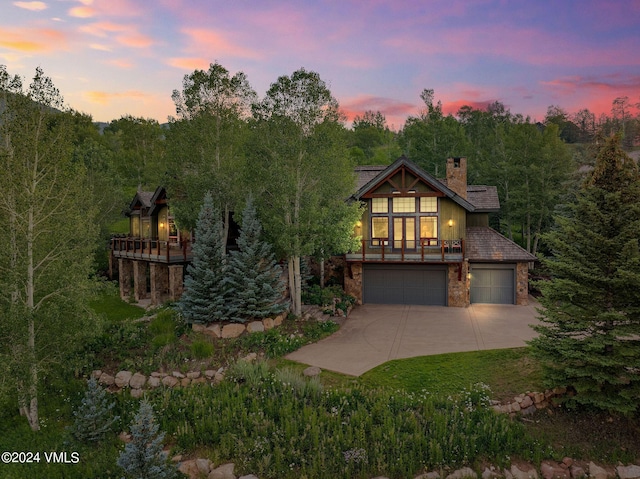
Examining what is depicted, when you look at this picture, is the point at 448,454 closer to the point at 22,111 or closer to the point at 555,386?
the point at 555,386

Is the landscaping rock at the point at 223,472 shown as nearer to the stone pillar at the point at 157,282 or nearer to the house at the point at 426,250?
the house at the point at 426,250

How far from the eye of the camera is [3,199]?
358 inches

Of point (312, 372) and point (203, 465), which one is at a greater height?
point (312, 372)

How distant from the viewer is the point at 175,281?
20.4m

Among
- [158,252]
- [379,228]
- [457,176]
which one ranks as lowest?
[158,252]

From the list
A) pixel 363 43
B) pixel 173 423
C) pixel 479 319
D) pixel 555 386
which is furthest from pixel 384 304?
pixel 363 43

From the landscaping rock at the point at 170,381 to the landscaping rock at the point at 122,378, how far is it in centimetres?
114

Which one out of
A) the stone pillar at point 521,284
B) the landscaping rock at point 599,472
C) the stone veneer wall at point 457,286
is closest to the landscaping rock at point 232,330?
the landscaping rock at point 599,472

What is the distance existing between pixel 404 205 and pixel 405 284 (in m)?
4.41

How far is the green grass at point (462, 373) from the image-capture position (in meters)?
10.6

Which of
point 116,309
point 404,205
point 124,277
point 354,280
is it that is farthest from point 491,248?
point 124,277

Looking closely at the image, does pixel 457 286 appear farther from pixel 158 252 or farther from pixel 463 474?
pixel 158 252

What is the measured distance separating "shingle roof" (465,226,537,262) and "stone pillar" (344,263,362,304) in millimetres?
5919

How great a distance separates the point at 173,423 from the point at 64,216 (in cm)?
599
